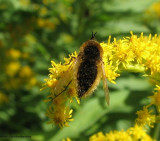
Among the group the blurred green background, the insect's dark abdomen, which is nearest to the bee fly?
the insect's dark abdomen

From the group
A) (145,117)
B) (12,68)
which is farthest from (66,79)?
(12,68)

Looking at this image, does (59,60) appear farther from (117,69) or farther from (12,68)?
(117,69)

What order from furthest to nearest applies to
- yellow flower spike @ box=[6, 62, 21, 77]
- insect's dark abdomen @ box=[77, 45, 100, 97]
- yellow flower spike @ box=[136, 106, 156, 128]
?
yellow flower spike @ box=[6, 62, 21, 77] < yellow flower spike @ box=[136, 106, 156, 128] < insect's dark abdomen @ box=[77, 45, 100, 97]

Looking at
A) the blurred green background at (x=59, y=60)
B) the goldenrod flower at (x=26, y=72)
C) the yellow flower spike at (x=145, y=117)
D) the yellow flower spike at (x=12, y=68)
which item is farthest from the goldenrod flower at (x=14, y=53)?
the yellow flower spike at (x=145, y=117)

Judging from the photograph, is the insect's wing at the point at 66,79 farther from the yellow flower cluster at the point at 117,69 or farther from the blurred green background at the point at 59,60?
the blurred green background at the point at 59,60

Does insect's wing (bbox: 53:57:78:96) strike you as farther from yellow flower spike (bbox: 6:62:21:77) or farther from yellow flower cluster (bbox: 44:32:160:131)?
yellow flower spike (bbox: 6:62:21:77)

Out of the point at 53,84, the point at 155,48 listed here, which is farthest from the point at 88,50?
the point at 155,48

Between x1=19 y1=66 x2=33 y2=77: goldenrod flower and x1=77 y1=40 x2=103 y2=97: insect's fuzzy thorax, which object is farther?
x1=19 y1=66 x2=33 y2=77: goldenrod flower
